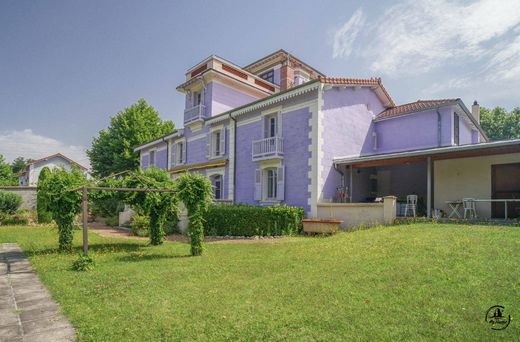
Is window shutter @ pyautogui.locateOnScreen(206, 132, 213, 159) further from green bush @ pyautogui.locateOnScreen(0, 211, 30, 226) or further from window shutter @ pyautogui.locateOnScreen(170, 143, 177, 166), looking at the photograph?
green bush @ pyautogui.locateOnScreen(0, 211, 30, 226)

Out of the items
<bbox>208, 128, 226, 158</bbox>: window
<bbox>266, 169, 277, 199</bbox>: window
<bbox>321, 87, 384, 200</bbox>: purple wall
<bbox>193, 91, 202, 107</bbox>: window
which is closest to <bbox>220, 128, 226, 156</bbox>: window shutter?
<bbox>208, 128, 226, 158</bbox>: window

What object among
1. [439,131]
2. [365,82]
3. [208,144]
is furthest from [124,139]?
[439,131]

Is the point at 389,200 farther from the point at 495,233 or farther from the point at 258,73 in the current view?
the point at 258,73

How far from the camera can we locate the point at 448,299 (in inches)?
175

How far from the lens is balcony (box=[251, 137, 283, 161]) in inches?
605

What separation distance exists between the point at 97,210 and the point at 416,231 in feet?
73.5

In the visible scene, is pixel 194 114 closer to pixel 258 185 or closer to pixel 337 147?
pixel 258 185

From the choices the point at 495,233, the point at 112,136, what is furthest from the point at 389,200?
the point at 112,136

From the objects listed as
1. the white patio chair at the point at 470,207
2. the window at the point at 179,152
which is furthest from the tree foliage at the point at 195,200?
the window at the point at 179,152

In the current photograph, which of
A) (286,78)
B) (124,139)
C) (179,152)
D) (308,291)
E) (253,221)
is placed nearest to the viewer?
(308,291)

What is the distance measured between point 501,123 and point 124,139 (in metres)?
45.8

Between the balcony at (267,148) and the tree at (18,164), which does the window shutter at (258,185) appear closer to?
the balcony at (267,148)

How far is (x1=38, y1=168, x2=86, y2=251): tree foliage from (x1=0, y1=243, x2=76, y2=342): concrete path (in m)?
2.45

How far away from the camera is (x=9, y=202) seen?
19.8 metres
